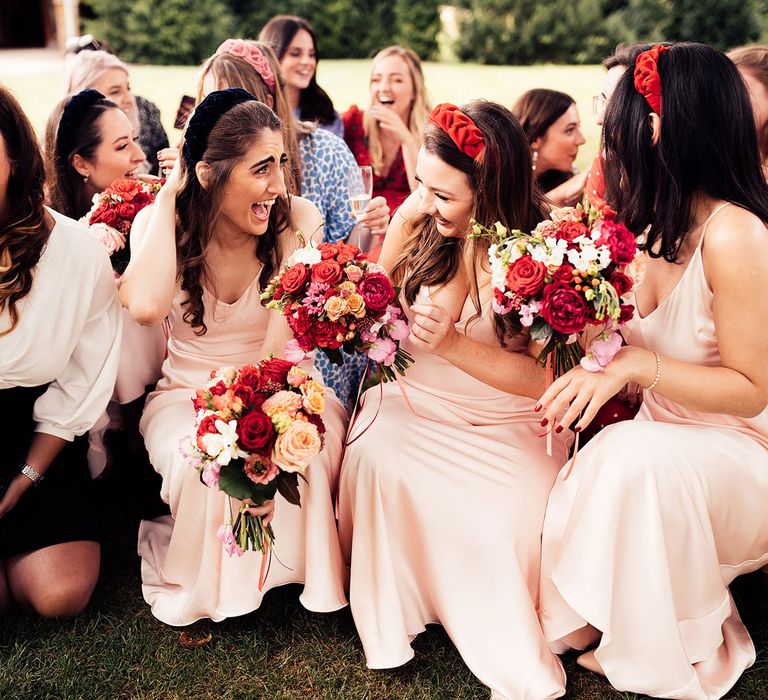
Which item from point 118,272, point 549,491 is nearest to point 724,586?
point 549,491

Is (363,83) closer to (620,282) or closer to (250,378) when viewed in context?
(250,378)

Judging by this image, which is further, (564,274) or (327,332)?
(327,332)

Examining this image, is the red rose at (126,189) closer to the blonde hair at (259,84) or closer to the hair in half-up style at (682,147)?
the blonde hair at (259,84)

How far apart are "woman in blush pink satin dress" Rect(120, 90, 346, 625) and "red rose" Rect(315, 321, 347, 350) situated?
23.6 inches

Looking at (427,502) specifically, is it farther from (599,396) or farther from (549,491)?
(599,396)

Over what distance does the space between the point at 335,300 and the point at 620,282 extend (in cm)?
94

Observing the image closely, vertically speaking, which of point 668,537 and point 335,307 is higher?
point 335,307

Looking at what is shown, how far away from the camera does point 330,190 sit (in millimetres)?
4965

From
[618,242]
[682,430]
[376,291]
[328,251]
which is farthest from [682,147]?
[328,251]

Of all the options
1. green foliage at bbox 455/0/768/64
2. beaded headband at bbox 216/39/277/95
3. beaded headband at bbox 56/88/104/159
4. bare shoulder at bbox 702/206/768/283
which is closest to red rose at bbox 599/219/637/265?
bare shoulder at bbox 702/206/768/283

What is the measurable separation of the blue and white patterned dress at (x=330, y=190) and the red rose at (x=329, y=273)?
189 cm

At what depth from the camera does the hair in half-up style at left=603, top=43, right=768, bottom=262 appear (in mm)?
2883

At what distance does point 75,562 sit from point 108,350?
2.90 feet

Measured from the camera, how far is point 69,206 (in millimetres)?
4559
